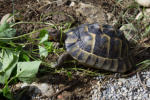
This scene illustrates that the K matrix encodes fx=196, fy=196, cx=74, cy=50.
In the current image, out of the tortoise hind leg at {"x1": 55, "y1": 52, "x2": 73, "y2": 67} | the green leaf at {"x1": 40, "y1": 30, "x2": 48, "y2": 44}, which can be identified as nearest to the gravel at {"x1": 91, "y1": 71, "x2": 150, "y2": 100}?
the tortoise hind leg at {"x1": 55, "y1": 52, "x2": 73, "y2": 67}

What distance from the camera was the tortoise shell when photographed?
8.53 feet

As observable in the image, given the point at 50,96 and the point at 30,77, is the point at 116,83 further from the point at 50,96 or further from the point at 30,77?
the point at 30,77

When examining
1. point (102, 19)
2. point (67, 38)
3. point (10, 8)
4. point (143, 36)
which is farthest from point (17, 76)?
point (143, 36)

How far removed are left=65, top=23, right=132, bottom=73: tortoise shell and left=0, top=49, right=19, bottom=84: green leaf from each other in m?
0.72

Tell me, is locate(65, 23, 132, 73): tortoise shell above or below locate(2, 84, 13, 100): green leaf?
above

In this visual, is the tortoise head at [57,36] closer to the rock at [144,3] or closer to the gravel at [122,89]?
the gravel at [122,89]

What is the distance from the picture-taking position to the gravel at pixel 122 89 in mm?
2471

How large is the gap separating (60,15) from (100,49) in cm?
108

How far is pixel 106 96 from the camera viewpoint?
2.47m

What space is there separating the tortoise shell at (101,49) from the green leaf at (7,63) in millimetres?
717

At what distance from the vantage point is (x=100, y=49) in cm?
262

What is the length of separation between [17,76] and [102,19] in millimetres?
1744

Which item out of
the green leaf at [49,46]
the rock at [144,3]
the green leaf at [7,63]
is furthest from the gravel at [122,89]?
the rock at [144,3]

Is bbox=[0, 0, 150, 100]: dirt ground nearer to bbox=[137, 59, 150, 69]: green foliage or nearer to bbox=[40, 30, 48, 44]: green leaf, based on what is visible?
bbox=[137, 59, 150, 69]: green foliage
